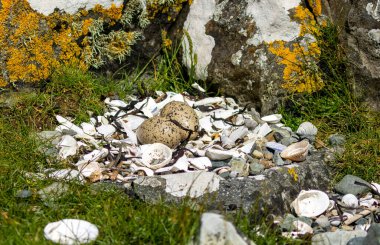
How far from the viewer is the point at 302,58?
5.93 m

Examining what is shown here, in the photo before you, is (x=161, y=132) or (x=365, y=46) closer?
(x=161, y=132)

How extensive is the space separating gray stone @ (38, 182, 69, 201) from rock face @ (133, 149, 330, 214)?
1.46 feet

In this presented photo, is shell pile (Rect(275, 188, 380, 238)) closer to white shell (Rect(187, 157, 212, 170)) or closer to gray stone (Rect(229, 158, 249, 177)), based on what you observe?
gray stone (Rect(229, 158, 249, 177))

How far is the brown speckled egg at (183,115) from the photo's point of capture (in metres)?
5.38

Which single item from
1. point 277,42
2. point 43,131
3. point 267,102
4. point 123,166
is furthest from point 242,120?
point 43,131

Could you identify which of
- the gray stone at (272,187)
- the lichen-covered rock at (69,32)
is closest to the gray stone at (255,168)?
the gray stone at (272,187)

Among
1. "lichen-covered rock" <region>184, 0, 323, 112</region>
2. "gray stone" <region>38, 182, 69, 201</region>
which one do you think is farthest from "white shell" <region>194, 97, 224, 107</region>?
"gray stone" <region>38, 182, 69, 201</region>

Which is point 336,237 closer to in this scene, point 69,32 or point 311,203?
point 311,203

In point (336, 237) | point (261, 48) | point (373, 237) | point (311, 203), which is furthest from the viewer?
point (261, 48)

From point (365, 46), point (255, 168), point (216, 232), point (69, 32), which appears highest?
point (69, 32)

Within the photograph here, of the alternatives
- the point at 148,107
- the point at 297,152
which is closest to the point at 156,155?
the point at 148,107

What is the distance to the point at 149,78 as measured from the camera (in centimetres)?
646

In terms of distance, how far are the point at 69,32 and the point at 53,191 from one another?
207 centimetres

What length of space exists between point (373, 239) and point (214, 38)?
105 inches
